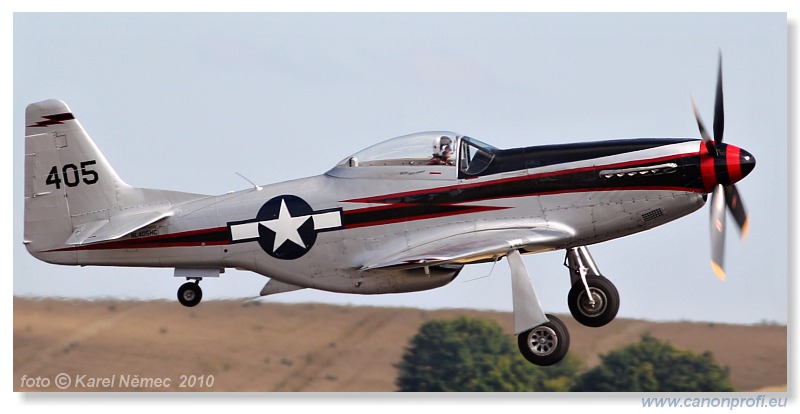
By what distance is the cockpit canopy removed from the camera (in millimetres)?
15016

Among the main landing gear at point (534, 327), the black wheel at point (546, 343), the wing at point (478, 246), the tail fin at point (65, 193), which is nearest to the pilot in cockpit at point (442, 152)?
the wing at point (478, 246)

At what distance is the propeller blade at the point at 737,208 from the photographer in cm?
1503

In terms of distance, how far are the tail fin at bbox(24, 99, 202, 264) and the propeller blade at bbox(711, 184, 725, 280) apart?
20.3 ft

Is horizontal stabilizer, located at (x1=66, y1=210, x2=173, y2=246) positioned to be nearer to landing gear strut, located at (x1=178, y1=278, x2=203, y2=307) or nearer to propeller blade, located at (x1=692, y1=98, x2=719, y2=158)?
landing gear strut, located at (x1=178, y1=278, x2=203, y2=307)

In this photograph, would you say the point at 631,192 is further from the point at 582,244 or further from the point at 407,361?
the point at 407,361

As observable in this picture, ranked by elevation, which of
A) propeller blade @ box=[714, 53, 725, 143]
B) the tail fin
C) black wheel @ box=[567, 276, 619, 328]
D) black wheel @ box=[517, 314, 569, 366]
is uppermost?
propeller blade @ box=[714, 53, 725, 143]

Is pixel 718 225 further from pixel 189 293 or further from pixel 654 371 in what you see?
pixel 654 371

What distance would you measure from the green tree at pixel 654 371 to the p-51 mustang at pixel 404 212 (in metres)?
8.77

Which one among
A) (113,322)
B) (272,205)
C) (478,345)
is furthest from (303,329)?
(272,205)

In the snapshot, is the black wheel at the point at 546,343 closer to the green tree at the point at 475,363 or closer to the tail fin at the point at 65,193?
the tail fin at the point at 65,193

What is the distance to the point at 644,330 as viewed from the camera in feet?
76.8

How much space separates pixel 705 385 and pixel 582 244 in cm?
1067

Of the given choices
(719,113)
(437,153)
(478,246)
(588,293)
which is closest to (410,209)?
(437,153)

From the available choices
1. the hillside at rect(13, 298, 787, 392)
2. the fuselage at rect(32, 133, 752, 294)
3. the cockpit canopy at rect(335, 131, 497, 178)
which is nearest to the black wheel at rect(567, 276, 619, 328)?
the fuselage at rect(32, 133, 752, 294)
